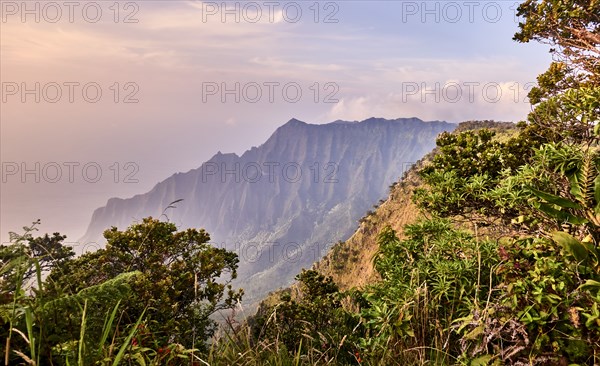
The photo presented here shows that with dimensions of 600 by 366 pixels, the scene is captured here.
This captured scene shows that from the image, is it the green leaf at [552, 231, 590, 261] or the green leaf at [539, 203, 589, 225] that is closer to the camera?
the green leaf at [552, 231, 590, 261]

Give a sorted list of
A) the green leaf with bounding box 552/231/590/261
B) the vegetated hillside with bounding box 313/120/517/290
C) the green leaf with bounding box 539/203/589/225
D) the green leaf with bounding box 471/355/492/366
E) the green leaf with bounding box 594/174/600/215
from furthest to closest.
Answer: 1. the vegetated hillside with bounding box 313/120/517/290
2. the green leaf with bounding box 539/203/589/225
3. the green leaf with bounding box 594/174/600/215
4. the green leaf with bounding box 552/231/590/261
5. the green leaf with bounding box 471/355/492/366

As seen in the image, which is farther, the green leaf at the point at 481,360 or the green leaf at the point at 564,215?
the green leaf at the point at 564,215

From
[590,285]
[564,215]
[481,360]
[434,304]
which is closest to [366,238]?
[564,215]

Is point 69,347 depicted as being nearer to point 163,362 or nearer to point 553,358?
point 163,362

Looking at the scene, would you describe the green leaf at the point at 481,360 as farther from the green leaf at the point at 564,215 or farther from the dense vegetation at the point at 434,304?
the green leaf at the point at 564,215

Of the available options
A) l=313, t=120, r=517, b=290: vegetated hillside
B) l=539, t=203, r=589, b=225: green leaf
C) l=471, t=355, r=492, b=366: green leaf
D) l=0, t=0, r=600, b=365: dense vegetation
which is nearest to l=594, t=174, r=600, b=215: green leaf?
l=0, t=0, r=600, b=365: dense vegetation

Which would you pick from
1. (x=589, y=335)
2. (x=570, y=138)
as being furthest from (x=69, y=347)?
(x=570, y=138)

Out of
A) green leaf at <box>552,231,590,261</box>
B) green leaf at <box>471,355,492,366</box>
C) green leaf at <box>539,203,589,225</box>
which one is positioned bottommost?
green leaf at <box>471,355,492,366</box>

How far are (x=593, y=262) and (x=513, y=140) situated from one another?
7.04m

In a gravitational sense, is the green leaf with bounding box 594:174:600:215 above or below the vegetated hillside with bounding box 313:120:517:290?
above

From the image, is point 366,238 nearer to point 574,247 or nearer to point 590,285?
point 574,247

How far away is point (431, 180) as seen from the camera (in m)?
7.79

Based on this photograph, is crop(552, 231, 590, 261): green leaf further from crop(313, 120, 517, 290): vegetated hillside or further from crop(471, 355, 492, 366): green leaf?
crop(313, 120, 517, 290): vegetated hillside

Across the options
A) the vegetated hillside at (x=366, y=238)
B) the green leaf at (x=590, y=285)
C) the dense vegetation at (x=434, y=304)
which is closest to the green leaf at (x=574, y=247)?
the dense vegetation at (x=434, y=304)
